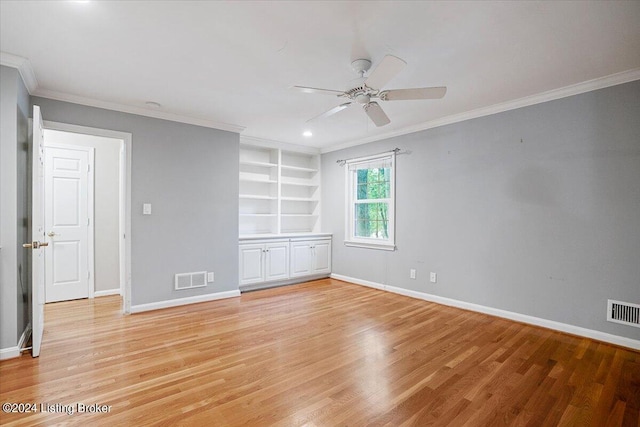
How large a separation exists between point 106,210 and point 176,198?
1421 mm

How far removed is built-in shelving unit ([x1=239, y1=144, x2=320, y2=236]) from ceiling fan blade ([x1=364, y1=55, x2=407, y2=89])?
10.9 ft

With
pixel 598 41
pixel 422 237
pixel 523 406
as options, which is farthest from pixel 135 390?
pixel 598 41

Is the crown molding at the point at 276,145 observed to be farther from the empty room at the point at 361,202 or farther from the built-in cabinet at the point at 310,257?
the built-in cabinet at the point at 310,257

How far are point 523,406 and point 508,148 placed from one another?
2.76 metres

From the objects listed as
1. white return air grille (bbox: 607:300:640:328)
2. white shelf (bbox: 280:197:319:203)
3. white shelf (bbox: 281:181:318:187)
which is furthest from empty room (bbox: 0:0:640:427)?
white shelf (bbox: 280:197:319:203)

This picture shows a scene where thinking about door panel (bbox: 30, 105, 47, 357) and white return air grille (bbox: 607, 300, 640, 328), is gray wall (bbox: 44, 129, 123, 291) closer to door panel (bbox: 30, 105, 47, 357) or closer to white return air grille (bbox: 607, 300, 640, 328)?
door panel (bbox: 30, 105, 47, 357)

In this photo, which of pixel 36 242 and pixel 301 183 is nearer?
pixel 36 242

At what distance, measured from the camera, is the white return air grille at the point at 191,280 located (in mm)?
4176

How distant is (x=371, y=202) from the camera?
17.5 feet

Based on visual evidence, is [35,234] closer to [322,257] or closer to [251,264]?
[251,264]

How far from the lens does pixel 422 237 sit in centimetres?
454

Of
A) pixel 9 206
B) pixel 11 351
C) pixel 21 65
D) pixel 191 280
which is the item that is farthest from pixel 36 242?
pixel 191 280

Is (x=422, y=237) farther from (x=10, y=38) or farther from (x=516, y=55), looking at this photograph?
(x=10, y=38)

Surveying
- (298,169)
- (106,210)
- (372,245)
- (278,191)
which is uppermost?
(298,169)
